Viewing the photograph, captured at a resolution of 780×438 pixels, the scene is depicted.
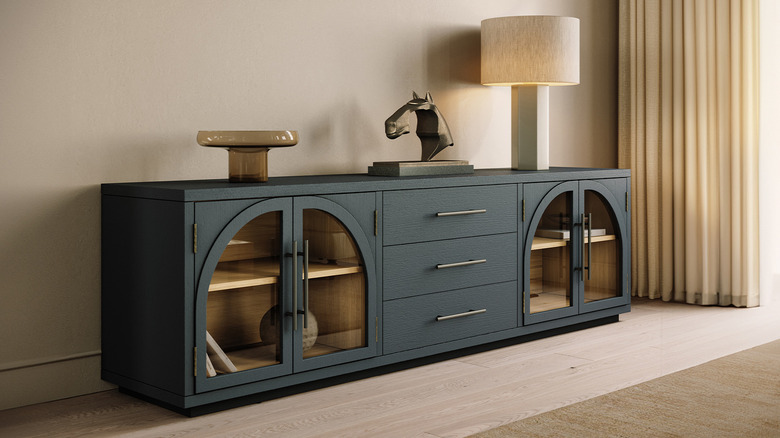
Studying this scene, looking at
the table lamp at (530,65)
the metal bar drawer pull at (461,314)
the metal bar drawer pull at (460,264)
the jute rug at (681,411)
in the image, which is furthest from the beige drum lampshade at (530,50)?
the jute rug at (681,411)

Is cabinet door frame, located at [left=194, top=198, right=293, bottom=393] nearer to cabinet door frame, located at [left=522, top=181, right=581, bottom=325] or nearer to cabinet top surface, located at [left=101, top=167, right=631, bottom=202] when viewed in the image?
cabinet top surface, located at [left=101, top=167, right=631, bottom=202]

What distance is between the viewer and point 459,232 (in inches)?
115

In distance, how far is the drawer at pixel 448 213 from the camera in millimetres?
2711

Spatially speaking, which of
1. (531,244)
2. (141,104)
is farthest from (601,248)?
(141,104)

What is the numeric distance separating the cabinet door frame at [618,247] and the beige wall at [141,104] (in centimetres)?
61

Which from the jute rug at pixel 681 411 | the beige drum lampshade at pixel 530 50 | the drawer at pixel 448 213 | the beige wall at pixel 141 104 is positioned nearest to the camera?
the jute rug at pixel 681 411

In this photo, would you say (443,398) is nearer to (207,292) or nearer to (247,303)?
(247,303)

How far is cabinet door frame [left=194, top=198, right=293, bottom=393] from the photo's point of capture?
88.8 inches

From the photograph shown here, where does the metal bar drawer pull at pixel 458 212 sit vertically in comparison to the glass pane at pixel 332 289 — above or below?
above

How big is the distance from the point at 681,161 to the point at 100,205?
274 cm

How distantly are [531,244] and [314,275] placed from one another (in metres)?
1.02

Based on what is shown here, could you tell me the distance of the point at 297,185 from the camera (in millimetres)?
2439

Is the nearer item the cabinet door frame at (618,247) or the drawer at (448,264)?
the drawer at (448,264)

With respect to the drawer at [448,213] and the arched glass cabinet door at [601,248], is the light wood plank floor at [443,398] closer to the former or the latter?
the arched glass cabinet door at [601,248]
